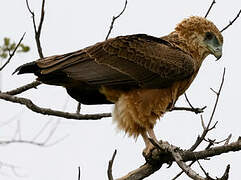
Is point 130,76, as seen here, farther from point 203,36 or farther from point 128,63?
point 203,36

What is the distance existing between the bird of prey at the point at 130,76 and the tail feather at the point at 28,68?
0.02 metres

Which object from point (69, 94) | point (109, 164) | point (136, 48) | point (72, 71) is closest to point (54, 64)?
point (72, 71)

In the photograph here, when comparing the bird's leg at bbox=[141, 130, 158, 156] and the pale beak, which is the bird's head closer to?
the pale beak

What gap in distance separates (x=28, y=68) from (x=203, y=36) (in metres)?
2.21

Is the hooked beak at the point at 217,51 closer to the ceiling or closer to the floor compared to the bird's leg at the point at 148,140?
closer to the ceiling

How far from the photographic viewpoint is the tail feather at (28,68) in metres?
5.52

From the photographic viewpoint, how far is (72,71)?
5758mm

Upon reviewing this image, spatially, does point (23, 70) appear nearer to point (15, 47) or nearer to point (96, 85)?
point (15, 47)

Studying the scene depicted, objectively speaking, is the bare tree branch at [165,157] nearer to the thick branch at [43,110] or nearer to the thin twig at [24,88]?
the thick branch at [43,110]

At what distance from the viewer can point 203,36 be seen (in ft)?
21.7

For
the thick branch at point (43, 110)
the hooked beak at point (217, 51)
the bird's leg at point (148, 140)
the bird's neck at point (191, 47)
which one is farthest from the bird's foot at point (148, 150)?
the hooked beak at point (217, 51)

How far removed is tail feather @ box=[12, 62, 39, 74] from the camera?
→ 5523mm

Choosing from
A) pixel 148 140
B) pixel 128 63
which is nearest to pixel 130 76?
pixel 128 63

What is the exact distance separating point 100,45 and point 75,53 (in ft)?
1.02
